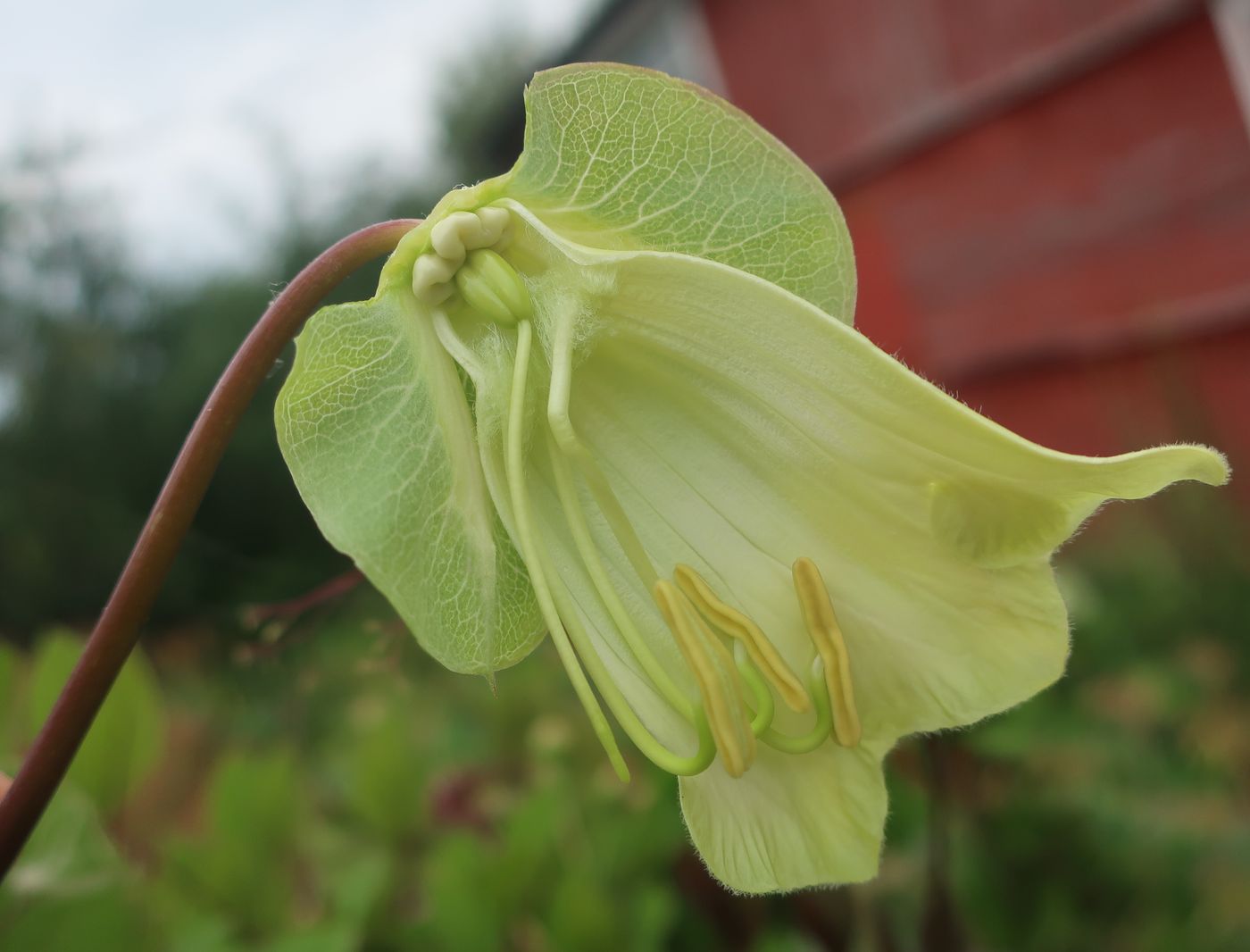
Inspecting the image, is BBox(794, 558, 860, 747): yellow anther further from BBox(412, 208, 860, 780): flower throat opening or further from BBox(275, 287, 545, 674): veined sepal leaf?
BBox(275, 287, 545, 674): veined sepal leaf

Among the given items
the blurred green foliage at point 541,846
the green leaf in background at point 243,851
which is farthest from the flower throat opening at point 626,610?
the green leaf in background at point 243,851

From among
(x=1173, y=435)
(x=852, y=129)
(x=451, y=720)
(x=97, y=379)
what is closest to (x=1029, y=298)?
(x=1173, y=435)

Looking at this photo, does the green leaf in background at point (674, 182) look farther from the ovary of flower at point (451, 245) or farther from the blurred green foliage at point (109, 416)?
the blurred green foliage at point (109, 416)

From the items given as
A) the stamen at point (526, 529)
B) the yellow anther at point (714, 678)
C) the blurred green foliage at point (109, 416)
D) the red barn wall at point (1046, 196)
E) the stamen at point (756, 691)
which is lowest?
the red barn wall at point (1046, 196)

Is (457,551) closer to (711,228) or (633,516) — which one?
(633,516)

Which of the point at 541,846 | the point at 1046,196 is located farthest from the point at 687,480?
the point at 1046,196

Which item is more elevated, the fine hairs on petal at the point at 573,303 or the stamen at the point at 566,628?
the fine hairs on petal at the point at 573,303

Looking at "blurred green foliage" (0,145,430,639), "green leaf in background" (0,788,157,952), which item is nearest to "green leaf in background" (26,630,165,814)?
"green leaf in background" (0,788,157,952)
